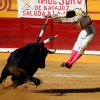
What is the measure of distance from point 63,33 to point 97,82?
458 centimetres

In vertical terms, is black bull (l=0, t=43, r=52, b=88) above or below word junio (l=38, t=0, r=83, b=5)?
below

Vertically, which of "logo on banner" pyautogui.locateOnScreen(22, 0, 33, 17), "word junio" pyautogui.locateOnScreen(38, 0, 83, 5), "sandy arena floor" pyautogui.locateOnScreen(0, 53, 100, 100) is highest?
"word junio" pyautogui.locateOnScreen(38, 0, 83, 5)

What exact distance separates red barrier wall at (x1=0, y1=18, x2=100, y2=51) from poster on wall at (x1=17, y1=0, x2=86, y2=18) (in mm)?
2116

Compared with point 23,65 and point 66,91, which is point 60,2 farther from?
point 23,65

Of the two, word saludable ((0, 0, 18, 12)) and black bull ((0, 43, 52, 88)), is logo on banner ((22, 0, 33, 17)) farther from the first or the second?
black bull ((0, 43, 52, 88))

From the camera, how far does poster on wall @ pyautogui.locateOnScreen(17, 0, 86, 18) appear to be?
13.7 metres

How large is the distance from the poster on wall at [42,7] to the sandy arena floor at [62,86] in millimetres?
4034

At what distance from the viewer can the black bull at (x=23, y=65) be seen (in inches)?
218

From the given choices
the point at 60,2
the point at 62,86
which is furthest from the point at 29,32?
the point at 62,86

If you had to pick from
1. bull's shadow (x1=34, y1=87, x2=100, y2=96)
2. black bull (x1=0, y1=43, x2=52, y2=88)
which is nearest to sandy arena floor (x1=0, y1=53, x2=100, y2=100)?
bull's shadow (x1=34, y1=87, x2=100, y2=96)

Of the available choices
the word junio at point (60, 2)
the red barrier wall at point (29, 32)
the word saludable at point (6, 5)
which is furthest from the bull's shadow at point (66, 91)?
the word saludable at point (6, 5)

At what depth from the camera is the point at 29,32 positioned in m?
11.6

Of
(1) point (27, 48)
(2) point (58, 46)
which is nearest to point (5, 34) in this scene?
(2) point (58, 46)

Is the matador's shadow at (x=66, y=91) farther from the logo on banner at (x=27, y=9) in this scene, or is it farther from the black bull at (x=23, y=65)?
the logo on banner at (x=27, y=9)
